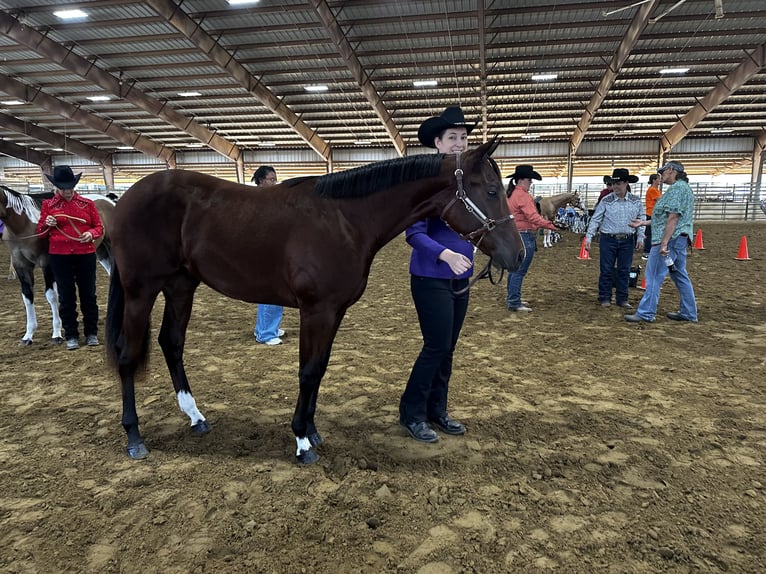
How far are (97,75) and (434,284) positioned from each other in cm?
1919

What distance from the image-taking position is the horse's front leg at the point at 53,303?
528 centimetres

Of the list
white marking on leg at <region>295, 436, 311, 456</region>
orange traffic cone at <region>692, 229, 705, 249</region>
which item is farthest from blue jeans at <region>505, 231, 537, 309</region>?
orange traffic cone at <region>692, 229, 705, 249</region>

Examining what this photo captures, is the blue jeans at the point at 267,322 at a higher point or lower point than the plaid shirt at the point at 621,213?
lower

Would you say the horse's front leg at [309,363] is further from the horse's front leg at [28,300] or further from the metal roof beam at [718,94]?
the metal roof beam at [718,94]

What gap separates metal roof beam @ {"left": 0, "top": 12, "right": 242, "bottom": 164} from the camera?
13.3 m

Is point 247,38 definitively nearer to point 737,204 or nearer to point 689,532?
point 689,532

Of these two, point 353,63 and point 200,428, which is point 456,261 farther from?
point 353,63

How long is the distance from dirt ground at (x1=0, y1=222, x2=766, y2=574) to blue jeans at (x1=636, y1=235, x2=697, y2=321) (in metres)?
0.76

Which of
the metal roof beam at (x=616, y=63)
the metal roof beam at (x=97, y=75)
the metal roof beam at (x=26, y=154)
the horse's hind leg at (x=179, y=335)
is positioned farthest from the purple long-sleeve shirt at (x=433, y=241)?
the metal roof beam at (x=26, y=154)

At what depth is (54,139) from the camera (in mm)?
25422

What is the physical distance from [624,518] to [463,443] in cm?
103

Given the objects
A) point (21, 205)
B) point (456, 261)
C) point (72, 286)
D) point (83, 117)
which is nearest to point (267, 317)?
point (72, 286)

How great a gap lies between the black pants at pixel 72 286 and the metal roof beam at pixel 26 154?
30.0 meters

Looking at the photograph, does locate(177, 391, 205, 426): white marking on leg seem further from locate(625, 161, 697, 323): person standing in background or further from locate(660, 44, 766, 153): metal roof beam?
locate(660, 44, 766, 153): metal roof beam
